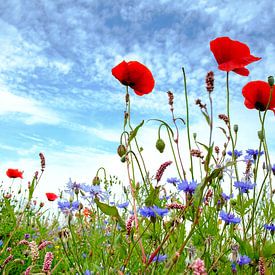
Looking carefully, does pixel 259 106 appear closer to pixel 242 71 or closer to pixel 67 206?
pixel 242 71

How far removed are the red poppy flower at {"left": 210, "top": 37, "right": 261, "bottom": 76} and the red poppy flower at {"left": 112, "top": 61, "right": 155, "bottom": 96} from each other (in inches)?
12.7

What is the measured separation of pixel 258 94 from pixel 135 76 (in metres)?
0.53

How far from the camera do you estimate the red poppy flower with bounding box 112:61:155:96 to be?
1740mm

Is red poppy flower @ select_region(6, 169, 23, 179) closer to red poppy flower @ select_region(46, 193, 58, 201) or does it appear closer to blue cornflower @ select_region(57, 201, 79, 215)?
red poppy flower @ select_region(46, 193, 58, 201)

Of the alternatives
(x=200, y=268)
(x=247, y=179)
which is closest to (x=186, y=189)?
(x=200, y=268)

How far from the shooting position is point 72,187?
66.1 inches

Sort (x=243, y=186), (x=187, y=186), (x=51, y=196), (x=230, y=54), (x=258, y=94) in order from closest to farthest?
(x=187, y=186)
(x=230, y=54)
(x=258, y=94)
(x=243, y=186)
(x=51, y=196)

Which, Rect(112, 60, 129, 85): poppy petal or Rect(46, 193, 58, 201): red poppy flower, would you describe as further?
Rect(46, 193, 58, 201): red poppy flower

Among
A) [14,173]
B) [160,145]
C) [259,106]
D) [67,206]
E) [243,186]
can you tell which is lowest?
[67,206]

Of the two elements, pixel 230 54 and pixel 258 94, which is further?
pixel 258 94

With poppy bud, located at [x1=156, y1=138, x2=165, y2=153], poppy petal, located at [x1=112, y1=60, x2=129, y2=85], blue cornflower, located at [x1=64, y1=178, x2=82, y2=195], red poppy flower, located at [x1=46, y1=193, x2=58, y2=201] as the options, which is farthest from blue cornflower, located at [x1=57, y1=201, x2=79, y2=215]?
red poppy flower, located at [x1=46, y1=193, x2=58, y2=201]

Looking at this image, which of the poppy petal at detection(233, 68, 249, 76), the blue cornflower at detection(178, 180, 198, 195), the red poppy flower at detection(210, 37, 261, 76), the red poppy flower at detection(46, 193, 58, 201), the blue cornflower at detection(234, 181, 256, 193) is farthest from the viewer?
the red poppy flower at detection(46, 193, 58, 201)

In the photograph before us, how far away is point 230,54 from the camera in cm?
157

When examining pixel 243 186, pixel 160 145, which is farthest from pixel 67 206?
pixel 243 186
